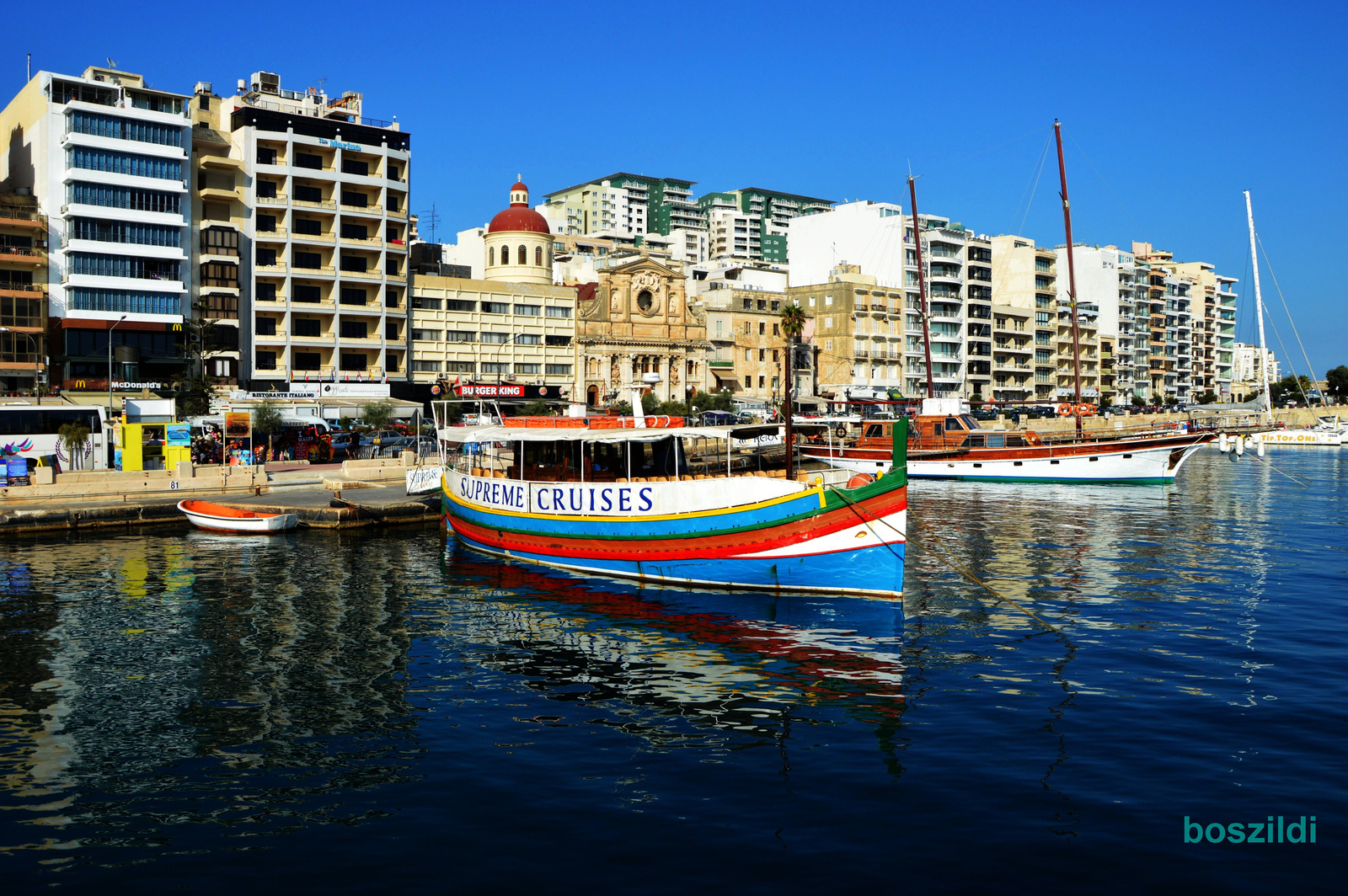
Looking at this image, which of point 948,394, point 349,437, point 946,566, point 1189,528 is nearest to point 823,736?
point 946,566

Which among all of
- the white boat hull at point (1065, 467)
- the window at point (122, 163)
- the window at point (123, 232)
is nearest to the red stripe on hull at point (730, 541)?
the white boat hull at point (1065, 467)

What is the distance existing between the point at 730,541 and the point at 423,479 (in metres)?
22.8

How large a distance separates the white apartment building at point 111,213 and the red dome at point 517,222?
111 feet

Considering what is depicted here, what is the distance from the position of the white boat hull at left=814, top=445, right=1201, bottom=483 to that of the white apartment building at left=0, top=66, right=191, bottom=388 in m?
47.7

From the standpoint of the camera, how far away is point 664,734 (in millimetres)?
15477

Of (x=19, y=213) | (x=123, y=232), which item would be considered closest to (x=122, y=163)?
(x=123, y=232)

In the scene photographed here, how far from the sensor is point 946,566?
30484 mm

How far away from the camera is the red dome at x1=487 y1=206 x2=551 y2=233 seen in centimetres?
10050

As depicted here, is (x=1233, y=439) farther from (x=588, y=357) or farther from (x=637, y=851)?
(x=637, y=851)

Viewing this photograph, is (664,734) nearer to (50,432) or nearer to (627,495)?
(627,495)

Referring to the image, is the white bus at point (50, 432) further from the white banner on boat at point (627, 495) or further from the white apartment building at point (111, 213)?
the white banner on boat at point (627, 495)

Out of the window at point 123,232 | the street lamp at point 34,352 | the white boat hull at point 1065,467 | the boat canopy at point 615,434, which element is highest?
the window at point 123,232

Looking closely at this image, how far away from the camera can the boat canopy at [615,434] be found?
28.1 metres

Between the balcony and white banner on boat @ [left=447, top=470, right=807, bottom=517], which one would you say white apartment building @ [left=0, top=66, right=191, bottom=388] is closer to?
the balcony
